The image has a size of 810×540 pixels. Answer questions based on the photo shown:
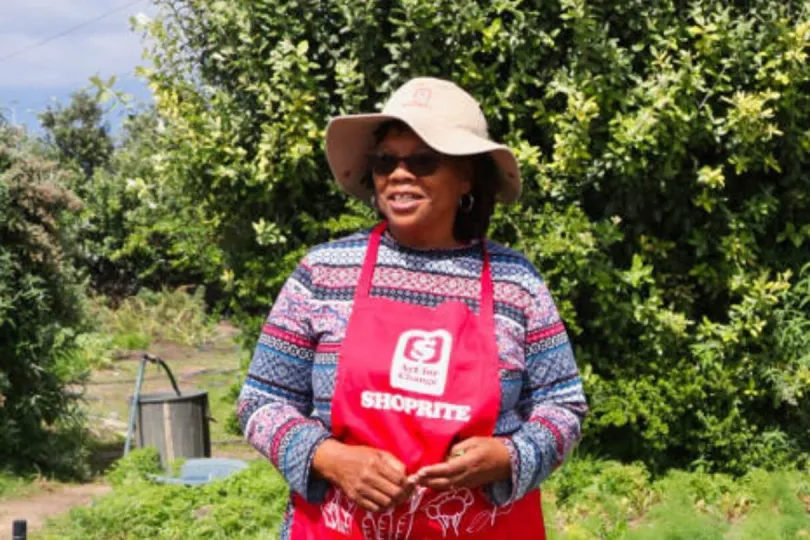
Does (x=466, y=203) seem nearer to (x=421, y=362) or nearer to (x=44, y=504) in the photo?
(x=421, y=362)

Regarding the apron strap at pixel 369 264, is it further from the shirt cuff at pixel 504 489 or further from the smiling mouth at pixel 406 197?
the shirt cuff at pixel 504 489

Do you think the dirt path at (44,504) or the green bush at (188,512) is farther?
the dirt path at (44,504)

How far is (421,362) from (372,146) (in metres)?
0.67

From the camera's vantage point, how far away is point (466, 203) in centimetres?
272

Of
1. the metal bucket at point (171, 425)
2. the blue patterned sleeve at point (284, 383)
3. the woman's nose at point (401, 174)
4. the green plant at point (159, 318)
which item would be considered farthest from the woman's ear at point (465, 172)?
the green plant at point (159, 318)

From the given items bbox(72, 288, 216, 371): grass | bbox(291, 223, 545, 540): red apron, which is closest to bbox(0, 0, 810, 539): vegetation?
bbox(291, 223, 545, 540): red apron

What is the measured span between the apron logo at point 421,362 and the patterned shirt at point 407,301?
0.14 m

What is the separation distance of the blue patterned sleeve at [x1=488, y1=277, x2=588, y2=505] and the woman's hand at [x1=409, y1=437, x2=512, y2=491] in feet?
0.19

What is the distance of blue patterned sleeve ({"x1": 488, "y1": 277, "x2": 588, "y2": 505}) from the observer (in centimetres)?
245

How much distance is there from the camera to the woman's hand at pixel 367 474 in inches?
90.4

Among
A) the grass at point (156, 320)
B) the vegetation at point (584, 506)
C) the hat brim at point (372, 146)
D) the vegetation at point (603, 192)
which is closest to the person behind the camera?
the hat brim at point (372, 146)

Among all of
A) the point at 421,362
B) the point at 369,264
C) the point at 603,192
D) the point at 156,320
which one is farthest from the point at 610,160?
the point at 156,320

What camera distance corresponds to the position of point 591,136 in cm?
654

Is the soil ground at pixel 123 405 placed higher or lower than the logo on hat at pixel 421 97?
lower
